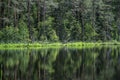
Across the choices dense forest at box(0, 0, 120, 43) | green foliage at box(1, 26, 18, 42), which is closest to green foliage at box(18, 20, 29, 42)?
dense forest at box(0, 0, 120, 43)

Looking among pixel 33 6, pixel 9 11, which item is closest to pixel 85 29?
pixel 33 6

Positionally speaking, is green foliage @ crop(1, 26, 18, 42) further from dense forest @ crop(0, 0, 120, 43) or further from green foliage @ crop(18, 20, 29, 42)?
green foliage @ crop(18, 20, 29, 42)

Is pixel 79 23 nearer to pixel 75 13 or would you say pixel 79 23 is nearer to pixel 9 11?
pixel 75 13

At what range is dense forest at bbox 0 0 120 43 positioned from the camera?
188 ft

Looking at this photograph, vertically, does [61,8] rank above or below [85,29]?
above

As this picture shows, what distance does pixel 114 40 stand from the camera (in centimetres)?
6900

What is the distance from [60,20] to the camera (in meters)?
67.1

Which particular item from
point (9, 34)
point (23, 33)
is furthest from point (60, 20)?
point (9, 34)

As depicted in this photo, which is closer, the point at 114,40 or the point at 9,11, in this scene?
the point at 9,11

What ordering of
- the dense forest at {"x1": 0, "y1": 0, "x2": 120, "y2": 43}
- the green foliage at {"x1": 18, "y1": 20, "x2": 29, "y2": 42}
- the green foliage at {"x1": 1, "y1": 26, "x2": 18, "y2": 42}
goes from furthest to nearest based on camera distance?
the dense forest at {"x1": 0, "y1": 0, "x2": 120, "y2": 43} < the green foliage at {"x1": 18, "y1": 20, "x2": 29, "y2": 42} < the green foliage at {"x1": 1, "y1": 26, "x2": 18, "y2": 42}

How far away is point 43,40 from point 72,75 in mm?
39976

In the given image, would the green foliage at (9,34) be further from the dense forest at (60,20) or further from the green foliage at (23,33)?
the green foliage at (23,33)

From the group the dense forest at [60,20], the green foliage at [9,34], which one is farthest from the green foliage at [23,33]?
the green foliage at [9,34]

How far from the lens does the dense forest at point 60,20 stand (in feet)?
188
